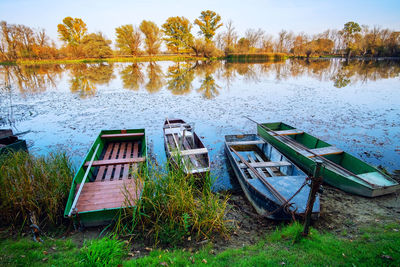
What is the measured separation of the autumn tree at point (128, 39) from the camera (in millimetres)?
51156

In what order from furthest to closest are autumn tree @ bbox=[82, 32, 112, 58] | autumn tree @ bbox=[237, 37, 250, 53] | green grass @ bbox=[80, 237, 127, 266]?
autumn tree @ bbox=[237, 37, 250, 53] → autumn tree @ bbox=[82, 32, 112, 58] → green grass @ bbox=[80, 237, 127, 266]

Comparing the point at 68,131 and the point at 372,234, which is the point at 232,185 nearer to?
the point at 372,234

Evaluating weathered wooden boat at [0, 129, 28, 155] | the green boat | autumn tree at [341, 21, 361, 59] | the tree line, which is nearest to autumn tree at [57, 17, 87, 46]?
the tree line

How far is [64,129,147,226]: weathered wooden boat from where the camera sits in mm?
4066

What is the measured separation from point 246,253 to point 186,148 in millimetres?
4767

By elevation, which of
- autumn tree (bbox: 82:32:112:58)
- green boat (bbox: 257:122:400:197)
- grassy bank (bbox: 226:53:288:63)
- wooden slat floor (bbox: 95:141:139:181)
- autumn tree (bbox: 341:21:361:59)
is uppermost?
autumn tree (bbox: 341:21:361:59)

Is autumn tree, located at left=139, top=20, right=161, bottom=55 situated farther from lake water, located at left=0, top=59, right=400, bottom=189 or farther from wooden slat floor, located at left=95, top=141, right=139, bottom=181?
wooden slat floor, located at left=95, top=141, right=139, bottom=181

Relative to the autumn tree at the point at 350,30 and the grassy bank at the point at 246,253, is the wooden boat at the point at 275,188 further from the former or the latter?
the autumn tree at the point at 350,30

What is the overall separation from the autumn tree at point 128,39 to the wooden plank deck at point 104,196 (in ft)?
182

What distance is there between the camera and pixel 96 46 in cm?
4844

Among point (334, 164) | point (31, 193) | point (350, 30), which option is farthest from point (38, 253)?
point (350, 30)

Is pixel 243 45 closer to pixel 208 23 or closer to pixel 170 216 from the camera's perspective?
pixel 208 23

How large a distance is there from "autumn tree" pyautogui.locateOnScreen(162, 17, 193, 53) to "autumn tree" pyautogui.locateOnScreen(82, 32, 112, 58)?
16454 mm

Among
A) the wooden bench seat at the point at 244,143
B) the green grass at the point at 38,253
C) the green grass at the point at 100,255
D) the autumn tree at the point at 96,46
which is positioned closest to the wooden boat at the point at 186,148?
the wooden bench seat at the point at 244,143
